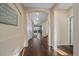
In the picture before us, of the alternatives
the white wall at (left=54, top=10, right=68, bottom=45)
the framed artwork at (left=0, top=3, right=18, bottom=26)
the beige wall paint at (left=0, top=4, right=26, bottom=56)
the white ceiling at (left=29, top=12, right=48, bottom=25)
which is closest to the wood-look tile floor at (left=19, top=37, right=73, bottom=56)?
the beige wall paint at (left=0, top=4, right=26, bottom=56)

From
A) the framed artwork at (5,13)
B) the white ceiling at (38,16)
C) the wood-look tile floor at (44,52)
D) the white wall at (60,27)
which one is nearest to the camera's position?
the framed artwork at (5,13)

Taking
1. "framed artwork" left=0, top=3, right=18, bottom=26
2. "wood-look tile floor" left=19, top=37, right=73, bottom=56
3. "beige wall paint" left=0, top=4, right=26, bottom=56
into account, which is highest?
"framed artwork" left=0, top=3, right=18, bottom=26

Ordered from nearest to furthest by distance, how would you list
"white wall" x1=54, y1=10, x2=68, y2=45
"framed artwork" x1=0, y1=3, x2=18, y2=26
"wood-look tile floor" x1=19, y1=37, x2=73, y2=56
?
1. "framed artwork" x1=0, y1=3, x2=18, y2=26
2. "wood-look tile floor" x1=19, y1=37, x2=73, y2=56
3. "white wall" x1=54, y1=10, x2=68, y2=45

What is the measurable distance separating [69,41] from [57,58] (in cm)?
365

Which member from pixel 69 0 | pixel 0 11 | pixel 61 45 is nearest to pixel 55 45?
pixel 61 45

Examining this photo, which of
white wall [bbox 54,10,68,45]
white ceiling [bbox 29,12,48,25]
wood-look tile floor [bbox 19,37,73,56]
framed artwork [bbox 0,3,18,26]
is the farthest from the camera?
white ceiling [bbox 29,12,48,25]

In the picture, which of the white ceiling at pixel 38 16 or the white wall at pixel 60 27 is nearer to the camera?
the white wall at pixel 60 27

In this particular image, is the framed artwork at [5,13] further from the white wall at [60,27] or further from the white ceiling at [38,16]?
the white ceiling at [38,16]

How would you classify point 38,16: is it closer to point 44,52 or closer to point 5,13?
point 44,52

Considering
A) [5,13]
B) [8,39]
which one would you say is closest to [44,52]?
[8,39]

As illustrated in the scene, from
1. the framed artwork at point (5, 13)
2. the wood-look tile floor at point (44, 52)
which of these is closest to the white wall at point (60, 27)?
the wood-look tile floor at point (44, 52)

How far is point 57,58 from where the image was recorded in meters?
0.86

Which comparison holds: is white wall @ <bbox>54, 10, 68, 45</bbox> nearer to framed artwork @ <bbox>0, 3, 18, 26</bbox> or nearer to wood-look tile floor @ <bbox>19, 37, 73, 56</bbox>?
wood-look tile floor @ <bbox>19, 37, 73, 56</bbox>

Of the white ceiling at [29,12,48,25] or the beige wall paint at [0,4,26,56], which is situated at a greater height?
the white ceiling at [29,12,48,25]
